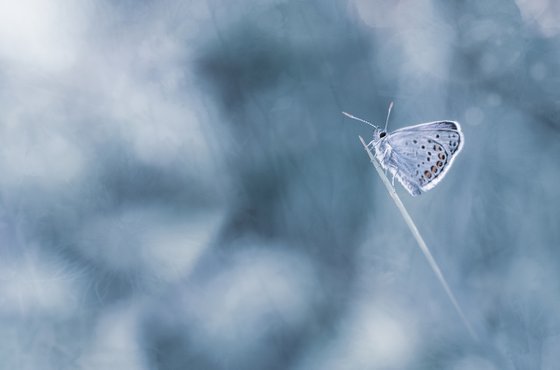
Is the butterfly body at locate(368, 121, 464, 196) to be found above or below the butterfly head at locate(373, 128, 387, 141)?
below

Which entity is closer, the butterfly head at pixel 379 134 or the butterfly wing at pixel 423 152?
the butterfly wing at pixel 423 152

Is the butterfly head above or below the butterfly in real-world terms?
above

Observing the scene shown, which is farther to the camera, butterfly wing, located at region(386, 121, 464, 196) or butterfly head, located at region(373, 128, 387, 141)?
butterfly head, located at region(373, 128, 387, 141)

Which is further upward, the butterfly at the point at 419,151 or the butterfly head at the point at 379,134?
the butterfly head at the point at 379,134

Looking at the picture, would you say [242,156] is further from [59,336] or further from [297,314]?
[59,336]

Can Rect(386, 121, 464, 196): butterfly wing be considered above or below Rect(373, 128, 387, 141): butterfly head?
below
